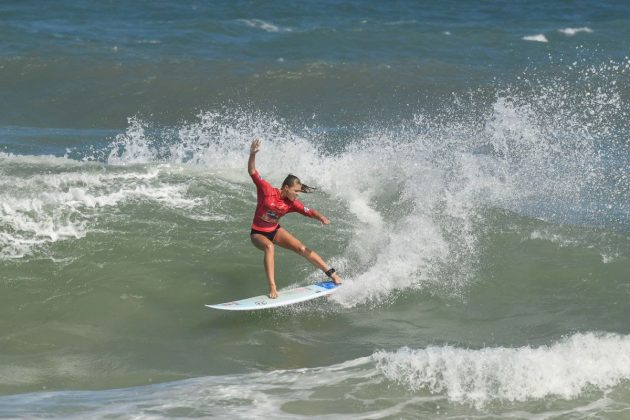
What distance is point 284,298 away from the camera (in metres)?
9.75

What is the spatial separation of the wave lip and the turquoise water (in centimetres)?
2

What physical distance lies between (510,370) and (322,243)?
4.32 m

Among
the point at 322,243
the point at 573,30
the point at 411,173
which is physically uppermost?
the point at 573,30

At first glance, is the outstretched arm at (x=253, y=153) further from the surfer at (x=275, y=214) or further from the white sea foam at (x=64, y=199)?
the white sea foam at (x=64, y=199)

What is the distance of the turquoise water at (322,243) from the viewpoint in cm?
786

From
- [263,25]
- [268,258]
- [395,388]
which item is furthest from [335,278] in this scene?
[263,25]

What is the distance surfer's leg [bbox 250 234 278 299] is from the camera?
32.1ft

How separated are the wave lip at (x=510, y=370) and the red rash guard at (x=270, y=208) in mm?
2396

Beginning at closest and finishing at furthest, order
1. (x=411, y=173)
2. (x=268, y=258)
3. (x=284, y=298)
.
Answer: (x=284, y=298)
(x=268, y=258)
(x=411, y=173)

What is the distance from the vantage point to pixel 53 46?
1016 inches

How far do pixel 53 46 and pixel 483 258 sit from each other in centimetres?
1819

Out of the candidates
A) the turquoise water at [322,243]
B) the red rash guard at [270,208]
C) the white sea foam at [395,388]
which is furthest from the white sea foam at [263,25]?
the white sea foam at [395,388]

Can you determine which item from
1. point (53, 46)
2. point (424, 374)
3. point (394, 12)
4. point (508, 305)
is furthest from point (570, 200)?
point (394, 12)

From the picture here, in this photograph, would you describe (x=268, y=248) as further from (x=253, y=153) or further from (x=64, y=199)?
(x=64, y=199)
